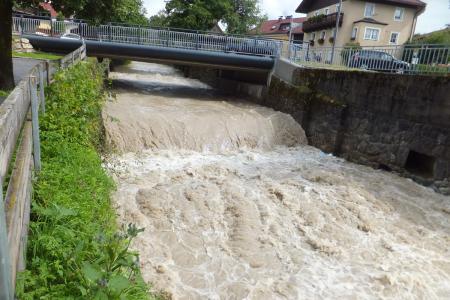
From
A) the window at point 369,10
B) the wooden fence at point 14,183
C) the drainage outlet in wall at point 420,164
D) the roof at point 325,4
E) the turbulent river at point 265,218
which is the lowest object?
the turbulent river at point 265,218

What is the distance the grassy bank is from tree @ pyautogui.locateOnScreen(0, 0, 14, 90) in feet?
16.9

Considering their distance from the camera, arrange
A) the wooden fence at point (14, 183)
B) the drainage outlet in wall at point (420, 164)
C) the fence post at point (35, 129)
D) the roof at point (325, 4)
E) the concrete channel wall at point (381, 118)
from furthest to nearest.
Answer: the roof at point (325, 4) → the drainage outlet in wall at point (420, 164) → the concrete channel wall at point (381, 118) → the fence post at point (35, 129) → the wooden fence at point (14, 183)

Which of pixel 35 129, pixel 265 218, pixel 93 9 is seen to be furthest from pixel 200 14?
pixel 35 129

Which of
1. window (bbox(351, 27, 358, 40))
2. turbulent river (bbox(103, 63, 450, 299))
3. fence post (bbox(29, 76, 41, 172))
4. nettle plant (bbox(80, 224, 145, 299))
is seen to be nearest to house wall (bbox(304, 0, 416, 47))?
window (bbox(351, 27, 358, 40))

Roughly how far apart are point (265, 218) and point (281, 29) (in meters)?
61.3

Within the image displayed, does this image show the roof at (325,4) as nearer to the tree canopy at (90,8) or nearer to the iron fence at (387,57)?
the iron fence at (387,57)

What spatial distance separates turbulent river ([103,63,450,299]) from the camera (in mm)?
5430

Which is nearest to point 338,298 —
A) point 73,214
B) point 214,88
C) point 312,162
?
point 73,214

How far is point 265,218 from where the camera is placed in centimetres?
720

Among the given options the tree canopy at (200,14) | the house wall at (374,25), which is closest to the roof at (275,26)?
the tree canopy at (200,14)

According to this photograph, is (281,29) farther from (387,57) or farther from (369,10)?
(387,57)

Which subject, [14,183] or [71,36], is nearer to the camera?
[14,183]

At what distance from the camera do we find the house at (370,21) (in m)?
37.3

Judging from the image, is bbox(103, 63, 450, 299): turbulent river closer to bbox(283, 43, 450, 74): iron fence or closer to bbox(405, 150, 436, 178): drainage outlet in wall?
bbox(405, 150, 436, 178): drainage outlet in wall
